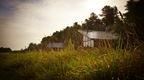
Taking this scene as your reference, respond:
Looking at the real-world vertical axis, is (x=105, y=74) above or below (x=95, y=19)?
below

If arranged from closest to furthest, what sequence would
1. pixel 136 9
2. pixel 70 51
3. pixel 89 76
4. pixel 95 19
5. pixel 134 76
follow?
pixel 134 76
pixel 89 76
pixel 70 51
pixel 136 9
pixel 95 19

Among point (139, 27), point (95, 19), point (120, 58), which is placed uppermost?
point (95, 19)

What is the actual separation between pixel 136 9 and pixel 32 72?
56.7 ft

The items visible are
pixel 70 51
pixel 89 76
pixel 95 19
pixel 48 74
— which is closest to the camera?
pixel 89 76

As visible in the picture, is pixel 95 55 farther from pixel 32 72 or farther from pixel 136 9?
pixel 136 9

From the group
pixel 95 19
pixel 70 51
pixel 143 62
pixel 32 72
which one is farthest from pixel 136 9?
pixel 95 19

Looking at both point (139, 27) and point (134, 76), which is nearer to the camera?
point (134, 76)

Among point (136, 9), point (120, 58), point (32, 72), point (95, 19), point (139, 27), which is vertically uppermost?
point (95, 19)

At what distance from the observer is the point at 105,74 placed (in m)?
3.79

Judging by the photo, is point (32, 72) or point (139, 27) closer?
point (139, 27)

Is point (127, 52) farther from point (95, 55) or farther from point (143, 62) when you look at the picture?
point (95, 55)

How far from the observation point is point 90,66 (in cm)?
415

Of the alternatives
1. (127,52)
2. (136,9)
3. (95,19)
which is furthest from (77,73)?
(95,19)

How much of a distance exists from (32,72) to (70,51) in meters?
1.42
